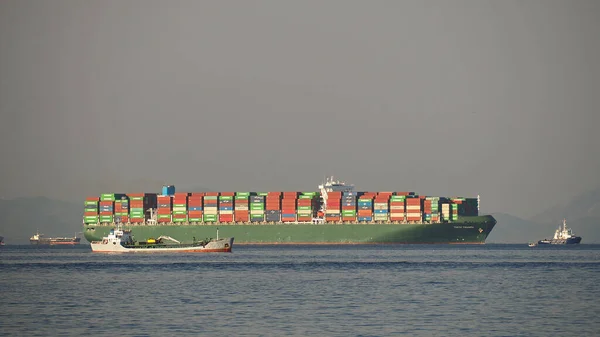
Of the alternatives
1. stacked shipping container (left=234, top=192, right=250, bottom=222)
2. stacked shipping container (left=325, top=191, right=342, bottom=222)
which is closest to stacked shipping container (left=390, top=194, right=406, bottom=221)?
stacked shipping container (left=325, top=191, right=342, bottom=222)

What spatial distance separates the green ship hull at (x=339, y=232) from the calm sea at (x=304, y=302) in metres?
75.4

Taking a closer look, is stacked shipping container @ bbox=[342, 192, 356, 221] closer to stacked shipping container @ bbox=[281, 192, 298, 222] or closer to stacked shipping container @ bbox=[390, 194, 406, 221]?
stacked shipping container @ bbox=[390, 194, 406, 221]

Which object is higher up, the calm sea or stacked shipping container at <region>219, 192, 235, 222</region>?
stacked shipping container at <region>219, 192, 235, 222</region>

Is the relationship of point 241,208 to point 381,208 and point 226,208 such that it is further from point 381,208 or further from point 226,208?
point 381,208

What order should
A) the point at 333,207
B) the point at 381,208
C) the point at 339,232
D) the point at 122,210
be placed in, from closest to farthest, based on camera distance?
the point at 381,208 < the point at 339,232 < the point at 333,207 < the point at 122,210

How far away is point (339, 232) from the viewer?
161 m

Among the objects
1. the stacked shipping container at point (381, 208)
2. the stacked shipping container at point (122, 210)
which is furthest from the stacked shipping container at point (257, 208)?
the stacked shipping container at point (122, 210)

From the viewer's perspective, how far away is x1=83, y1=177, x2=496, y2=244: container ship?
160 metres

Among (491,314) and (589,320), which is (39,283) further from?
(589,320)

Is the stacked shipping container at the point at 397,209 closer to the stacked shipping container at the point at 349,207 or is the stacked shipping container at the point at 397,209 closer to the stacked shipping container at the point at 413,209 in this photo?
the stacked shipping container at the point at 413,209

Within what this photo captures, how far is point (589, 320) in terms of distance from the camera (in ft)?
143

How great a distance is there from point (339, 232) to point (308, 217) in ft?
22.7

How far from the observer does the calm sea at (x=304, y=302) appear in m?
41.3

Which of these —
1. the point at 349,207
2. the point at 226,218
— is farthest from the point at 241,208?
the point at 349,207
